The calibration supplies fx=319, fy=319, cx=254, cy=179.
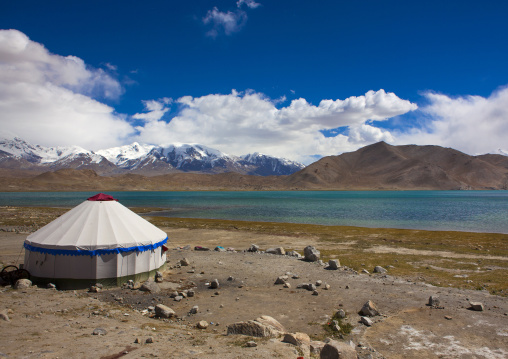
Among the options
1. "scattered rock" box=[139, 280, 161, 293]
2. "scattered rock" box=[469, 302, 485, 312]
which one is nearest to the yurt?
"scattered rock" box=[139, 280, 161, 293]

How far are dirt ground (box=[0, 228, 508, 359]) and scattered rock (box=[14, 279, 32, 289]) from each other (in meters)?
0.27

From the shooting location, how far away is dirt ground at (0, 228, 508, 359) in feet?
23.1

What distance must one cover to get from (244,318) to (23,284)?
27.5 feet

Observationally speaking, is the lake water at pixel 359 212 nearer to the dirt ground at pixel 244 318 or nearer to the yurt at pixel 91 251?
the dirt ground at pixel 244 318

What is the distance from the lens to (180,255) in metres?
19.0

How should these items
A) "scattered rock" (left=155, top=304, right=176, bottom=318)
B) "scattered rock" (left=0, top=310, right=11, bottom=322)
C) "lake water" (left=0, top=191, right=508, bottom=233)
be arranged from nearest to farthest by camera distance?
"scattered rock" (left=0, top=310, right=11, bottom=322)
"scattered rock" (left=155, top=304, right=176, bottom=318)
"lake water" (left=0, top=191, right=508, bottom=233)

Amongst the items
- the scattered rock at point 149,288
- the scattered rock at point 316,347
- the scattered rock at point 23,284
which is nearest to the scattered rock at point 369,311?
the scattered rock at point 316,347

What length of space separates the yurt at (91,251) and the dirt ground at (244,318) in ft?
2.67

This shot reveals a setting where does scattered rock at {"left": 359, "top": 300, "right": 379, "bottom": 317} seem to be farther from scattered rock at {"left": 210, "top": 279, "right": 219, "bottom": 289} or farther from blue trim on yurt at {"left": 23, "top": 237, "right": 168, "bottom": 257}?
blue trim on yurt at {"left": 23, "top": 237, "right": 168, "bottom": 257}

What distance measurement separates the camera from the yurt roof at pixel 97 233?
12477mm

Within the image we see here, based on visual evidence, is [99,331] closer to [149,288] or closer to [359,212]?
[149,288]

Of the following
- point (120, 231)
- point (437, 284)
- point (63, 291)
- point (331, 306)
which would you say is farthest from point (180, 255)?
point (437, 284)

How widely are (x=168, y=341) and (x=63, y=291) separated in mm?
6600

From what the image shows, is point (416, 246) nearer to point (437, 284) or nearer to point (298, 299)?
point (437, 284)
